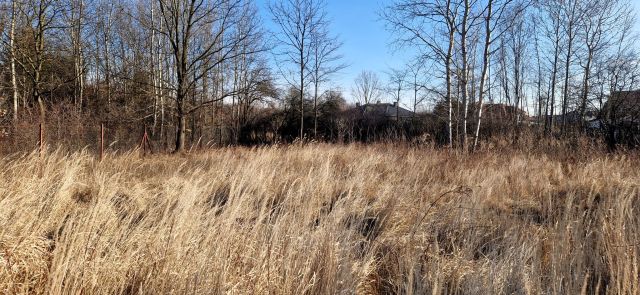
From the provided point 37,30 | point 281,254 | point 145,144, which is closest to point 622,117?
point 281,254

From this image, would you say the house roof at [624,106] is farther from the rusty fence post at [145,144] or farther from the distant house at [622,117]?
the rusty fence post at [145,144]

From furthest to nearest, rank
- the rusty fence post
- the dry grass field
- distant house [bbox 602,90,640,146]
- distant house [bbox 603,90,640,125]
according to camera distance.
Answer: distant house [bbox 603,90,640,125], distant house [bbox 602,90,640,146], the rusty fence post, the dry grass field

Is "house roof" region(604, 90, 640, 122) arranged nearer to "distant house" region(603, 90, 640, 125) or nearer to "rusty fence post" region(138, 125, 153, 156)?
"distant house" region(603, 90, 640, 125)

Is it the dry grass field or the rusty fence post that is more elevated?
the rusty fence post

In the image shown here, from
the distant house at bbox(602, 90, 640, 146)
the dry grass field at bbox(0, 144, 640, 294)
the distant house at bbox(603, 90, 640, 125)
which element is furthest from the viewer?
the distant house at bbox(603, 90, 640, 125)

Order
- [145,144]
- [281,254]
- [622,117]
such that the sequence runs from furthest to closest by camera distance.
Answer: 1. [622,117]
2. [145,144]
3. [281,254]

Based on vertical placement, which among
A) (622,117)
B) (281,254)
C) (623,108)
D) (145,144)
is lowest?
(281,254)

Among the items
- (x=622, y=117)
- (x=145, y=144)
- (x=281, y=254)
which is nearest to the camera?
(x=281, y=254)

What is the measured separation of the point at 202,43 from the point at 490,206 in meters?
18.1

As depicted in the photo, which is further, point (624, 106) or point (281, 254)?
point (624, 106)

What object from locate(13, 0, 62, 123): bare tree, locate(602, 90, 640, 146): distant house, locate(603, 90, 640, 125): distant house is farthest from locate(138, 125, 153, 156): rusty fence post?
locate(603, 90, 640, 125): distant house

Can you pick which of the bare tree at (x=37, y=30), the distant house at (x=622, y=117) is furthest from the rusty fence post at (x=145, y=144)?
the distant house at (x=622, y=117)

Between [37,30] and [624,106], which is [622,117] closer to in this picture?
[624,106]

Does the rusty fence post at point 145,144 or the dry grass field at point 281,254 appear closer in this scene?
the dry grass field at point 281,254
